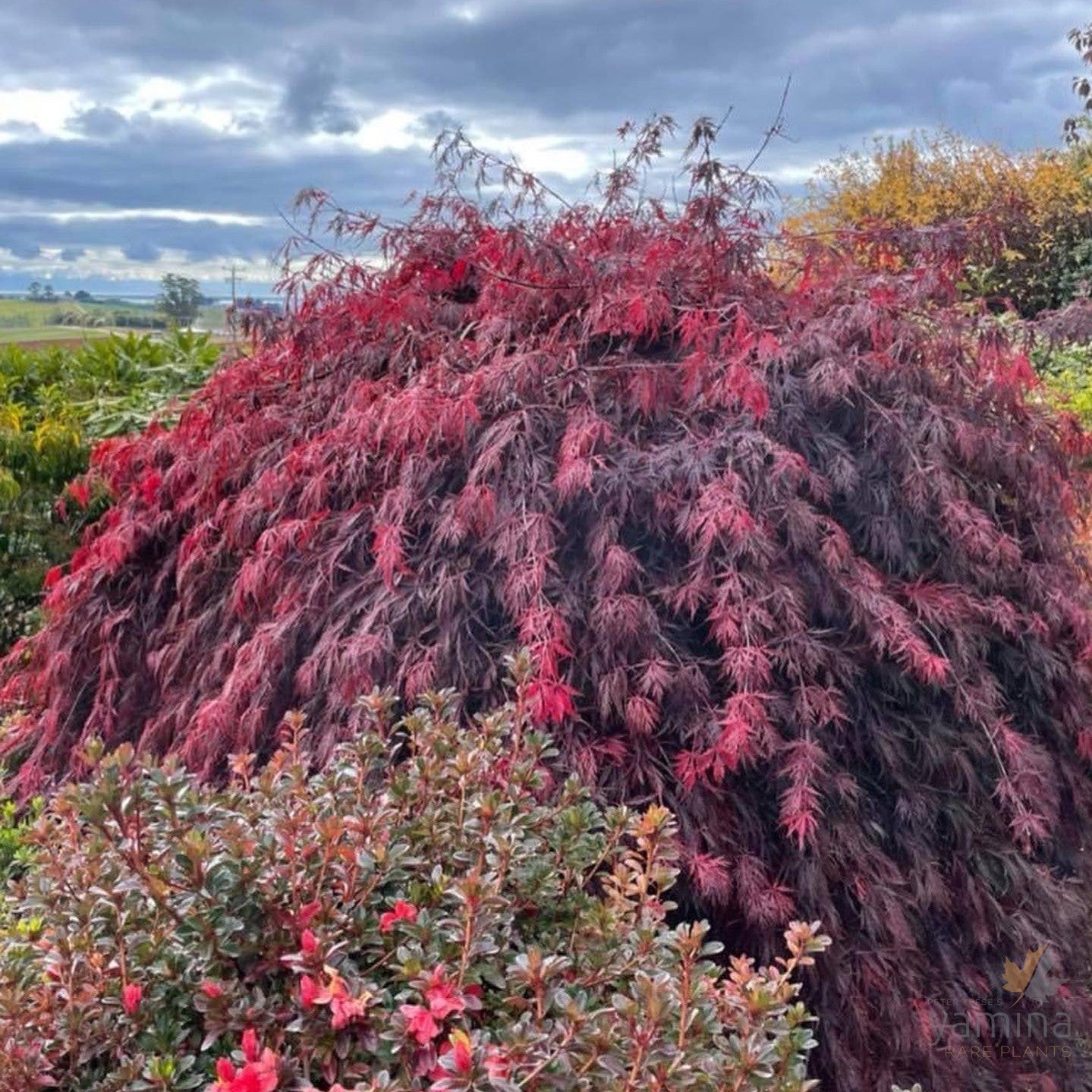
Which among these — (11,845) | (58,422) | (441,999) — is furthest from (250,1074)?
(58,422)

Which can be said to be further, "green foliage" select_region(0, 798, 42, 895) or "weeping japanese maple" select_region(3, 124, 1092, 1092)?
"green foliage" select_region(0, 798, 42, 895)

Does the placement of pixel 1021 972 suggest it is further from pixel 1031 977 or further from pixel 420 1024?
pixel 420 1024

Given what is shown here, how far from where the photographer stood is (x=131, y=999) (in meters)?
1.42

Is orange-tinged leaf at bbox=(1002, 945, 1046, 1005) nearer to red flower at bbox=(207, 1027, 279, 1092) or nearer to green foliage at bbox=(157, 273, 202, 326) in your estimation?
red flower at bbox=(207, 1027, 279, 1092)

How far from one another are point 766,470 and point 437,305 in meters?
A: 1.21

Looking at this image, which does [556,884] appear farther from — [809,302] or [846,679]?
[809,302]

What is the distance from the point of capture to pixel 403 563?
2469mm

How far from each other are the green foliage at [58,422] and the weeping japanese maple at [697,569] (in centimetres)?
126

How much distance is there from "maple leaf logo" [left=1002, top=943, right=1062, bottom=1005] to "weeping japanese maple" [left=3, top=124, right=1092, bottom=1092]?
0.15 feet

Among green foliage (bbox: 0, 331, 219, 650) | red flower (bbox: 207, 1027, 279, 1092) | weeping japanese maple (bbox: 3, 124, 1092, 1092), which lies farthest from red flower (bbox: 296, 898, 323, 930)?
green foliage (bbox: 0, 331, 219, 650)

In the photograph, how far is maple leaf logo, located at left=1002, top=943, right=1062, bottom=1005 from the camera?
2758 mm

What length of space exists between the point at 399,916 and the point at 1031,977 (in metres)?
2.06

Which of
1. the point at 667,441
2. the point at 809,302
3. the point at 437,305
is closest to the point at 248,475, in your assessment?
the point at 437,305

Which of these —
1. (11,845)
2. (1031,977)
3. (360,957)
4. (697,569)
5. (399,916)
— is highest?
(697,569)
